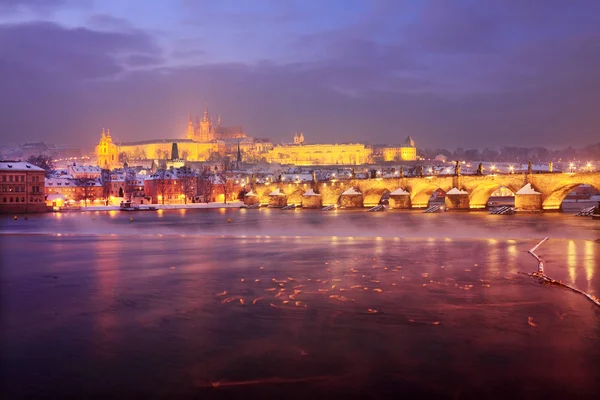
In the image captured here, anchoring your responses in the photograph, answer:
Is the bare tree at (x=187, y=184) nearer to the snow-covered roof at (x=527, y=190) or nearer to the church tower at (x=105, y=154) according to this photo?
the snow-covered roof at (x=527, y=190)

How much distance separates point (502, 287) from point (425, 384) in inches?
285

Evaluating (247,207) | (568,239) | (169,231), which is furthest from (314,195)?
(568,239)

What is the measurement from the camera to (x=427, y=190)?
215ft

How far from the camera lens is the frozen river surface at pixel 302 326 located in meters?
8.47

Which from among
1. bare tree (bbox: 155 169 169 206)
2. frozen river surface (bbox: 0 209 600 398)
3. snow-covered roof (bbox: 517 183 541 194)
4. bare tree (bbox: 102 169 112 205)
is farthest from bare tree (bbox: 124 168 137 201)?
frozen river surface (bbox: 0 209 600 398)

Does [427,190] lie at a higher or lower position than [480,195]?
higher

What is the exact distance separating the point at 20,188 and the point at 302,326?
2432 inches

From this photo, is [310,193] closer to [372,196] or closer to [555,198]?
[372,196]

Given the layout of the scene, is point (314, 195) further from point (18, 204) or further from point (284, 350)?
point (284, 350)

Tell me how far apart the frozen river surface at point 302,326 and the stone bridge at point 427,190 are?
29613mm

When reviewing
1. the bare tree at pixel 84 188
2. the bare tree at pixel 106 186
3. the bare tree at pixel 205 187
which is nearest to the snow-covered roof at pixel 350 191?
the bare tree at pixel 205 187

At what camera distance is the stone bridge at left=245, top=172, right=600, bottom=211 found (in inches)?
2004

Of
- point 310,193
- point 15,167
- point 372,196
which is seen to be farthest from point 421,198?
point 15,167

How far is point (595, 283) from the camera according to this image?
1530 centimetres
